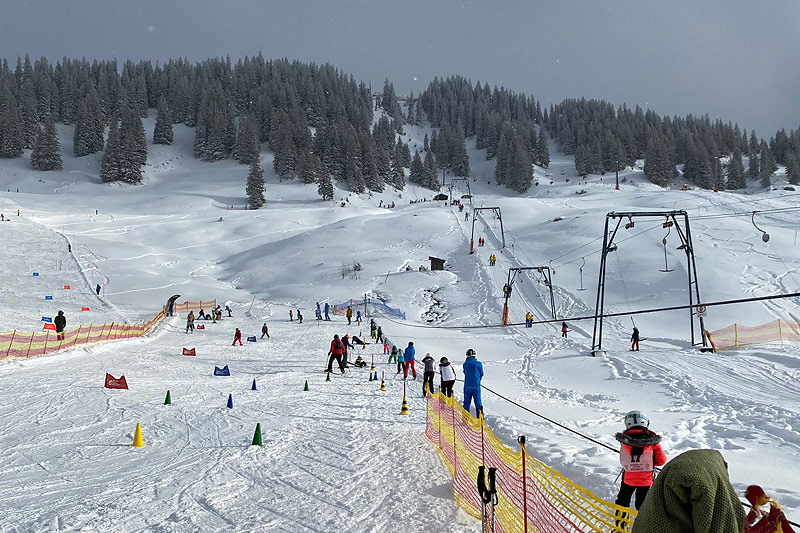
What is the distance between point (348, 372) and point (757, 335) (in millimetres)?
18650

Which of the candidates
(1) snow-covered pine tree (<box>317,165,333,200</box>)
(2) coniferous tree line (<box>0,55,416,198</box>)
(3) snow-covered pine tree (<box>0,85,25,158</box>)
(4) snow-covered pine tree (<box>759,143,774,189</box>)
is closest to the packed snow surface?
(1) snow-covered pine tree (<box>317,165,333,200</box>)

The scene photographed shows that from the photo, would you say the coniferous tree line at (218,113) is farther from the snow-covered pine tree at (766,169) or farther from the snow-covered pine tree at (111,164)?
the snow-covered pine tree at (766,169)

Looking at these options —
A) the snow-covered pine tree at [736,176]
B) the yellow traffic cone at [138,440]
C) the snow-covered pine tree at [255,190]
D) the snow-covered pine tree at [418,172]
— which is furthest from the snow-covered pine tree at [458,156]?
the yellow traffic cone at [138,440]

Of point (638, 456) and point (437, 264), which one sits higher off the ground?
point (638, 456)

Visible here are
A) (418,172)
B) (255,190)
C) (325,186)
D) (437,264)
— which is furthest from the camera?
(418,172)

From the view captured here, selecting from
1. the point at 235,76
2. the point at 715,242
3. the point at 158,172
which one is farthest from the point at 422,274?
the point at 235,76

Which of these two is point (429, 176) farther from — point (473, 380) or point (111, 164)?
point (473, 380)

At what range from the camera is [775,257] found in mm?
39312

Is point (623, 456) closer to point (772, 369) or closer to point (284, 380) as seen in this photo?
point (284, 380)

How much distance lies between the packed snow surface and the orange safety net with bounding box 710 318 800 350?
1739 millimetres

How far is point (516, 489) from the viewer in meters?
6.17

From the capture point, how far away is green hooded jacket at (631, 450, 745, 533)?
7.00 ft

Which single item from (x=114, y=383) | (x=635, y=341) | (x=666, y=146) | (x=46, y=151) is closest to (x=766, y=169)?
(x=666, y=146)

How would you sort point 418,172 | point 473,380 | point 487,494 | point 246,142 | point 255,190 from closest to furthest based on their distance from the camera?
point 487,494, point 473,380, point 255,190, point 246,142, point 418,172
